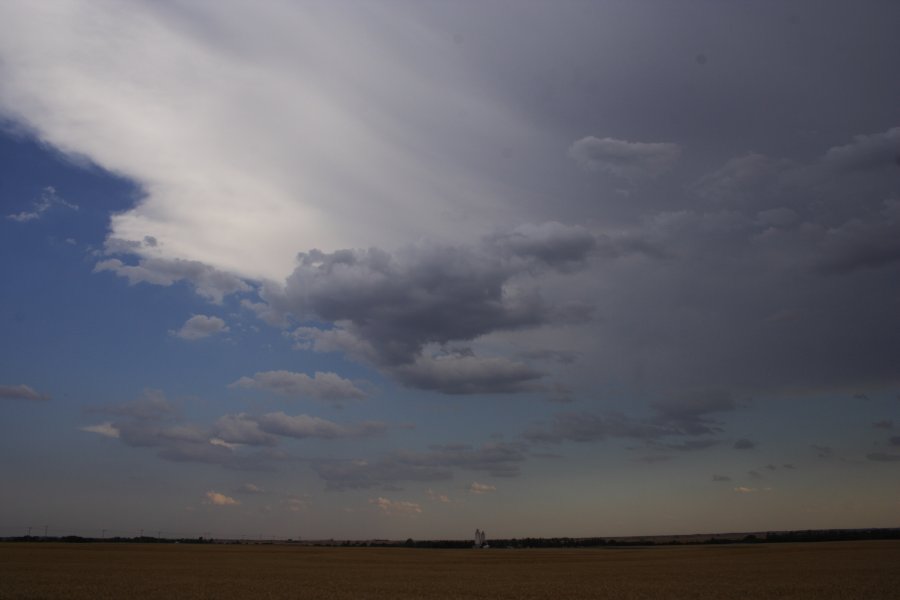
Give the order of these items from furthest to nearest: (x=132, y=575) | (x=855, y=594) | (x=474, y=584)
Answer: (x=132, y=575) < (x=474, y=584) < (x=855, y=594)

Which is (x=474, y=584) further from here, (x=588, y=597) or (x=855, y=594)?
(x=855, y=594)

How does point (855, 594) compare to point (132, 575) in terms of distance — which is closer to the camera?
point (855, 594)

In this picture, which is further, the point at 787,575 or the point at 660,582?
the point at 787,575

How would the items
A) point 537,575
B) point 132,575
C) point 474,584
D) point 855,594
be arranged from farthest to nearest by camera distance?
point 537,575 < point 132,575 < point 474,584 < point 855,594

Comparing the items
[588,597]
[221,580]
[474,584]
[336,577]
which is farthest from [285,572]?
[588,597]

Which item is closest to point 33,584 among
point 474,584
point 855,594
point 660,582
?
point 474,584

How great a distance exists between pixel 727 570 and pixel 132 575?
5189 centimetres

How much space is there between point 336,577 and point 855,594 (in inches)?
1490

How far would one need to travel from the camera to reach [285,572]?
6281cm

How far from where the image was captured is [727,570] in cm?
6284

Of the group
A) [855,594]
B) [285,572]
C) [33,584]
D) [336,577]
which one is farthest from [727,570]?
[33,584]

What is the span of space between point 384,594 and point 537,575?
75.4ft

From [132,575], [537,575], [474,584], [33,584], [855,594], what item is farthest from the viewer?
[537,575]

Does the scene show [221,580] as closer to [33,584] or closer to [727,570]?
[33,584]
